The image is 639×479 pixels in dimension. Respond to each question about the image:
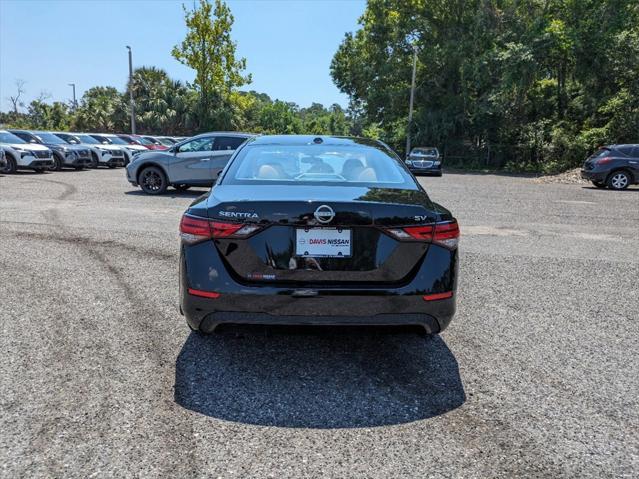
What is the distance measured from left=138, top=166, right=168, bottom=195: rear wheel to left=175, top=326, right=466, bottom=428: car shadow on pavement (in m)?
10.2

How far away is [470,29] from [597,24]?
7.61m

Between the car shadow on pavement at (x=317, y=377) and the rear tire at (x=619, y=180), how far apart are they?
667 inches

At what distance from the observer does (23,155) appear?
18.3 m

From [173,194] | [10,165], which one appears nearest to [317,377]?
[173,194]

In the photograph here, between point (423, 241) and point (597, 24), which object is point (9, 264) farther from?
point (597, 24)

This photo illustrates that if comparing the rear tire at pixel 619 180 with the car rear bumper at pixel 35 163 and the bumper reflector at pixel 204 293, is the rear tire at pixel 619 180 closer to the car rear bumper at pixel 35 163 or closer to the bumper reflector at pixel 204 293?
the bumper reflector at pixel 204 293

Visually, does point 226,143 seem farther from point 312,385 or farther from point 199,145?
point 312,385

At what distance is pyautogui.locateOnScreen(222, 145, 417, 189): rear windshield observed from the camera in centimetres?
368

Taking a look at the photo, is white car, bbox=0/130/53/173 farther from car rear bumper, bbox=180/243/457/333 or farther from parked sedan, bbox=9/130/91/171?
car rear bumper, bbox=180/243/457/333

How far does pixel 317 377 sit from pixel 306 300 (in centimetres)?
64

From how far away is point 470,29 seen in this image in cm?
3184

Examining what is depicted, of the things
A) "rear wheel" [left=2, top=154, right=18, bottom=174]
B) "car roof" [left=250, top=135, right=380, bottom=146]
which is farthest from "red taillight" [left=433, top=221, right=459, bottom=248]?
"rear wheel" [left=2, top=154, right=18, bottom=174]

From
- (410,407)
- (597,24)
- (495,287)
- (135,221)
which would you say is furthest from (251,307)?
(597,24)

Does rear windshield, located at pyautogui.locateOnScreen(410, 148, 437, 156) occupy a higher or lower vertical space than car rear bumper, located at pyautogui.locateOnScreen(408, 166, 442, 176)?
higher
